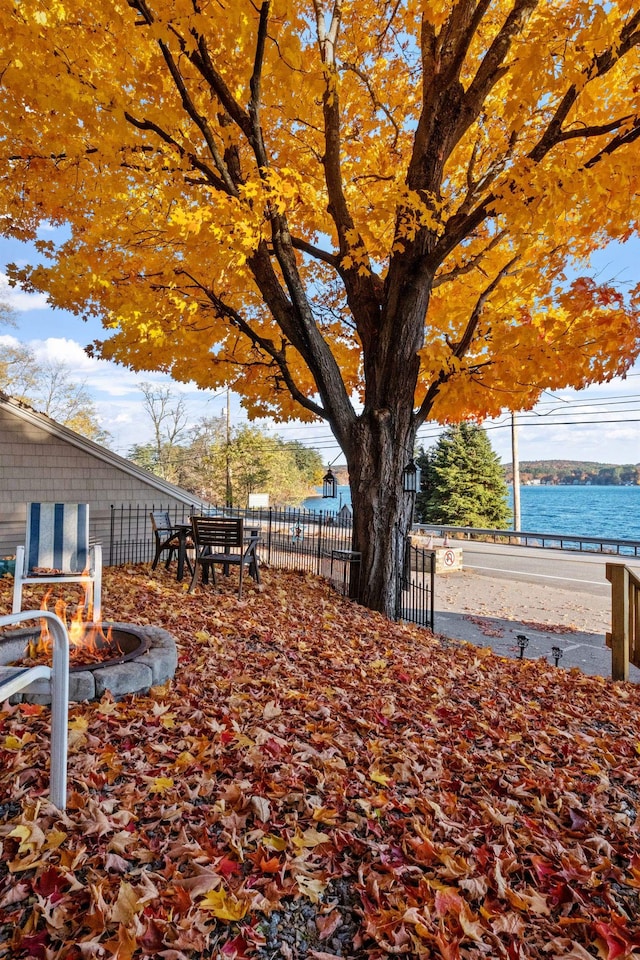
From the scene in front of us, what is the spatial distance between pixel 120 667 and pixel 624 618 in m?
5.00

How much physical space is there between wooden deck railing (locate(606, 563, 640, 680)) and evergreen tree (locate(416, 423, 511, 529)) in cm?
2749

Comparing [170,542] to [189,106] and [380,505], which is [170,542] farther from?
[189,106]

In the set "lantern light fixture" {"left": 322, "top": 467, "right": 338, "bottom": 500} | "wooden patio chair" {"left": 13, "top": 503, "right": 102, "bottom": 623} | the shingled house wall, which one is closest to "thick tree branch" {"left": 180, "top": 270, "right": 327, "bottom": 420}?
"lantern light fixture" {"left": 322, "top": 467, "right": 338, "bottom": 500}

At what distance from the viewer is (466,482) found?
32.9 meters

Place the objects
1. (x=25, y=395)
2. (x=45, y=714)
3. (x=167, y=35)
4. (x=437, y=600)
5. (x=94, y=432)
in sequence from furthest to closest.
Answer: (x=94, y=432) → (x=25, y=395) → (x=437, y=600) → (x=167, y=35) → (x=45, y=714)

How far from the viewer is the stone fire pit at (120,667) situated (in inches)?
113

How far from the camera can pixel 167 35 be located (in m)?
4.41

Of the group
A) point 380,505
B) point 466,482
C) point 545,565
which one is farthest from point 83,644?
point 466,482

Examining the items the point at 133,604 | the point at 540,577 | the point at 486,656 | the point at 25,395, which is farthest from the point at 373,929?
the point at 25,395

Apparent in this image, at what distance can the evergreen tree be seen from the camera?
108 ft

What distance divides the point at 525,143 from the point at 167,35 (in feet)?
14.4

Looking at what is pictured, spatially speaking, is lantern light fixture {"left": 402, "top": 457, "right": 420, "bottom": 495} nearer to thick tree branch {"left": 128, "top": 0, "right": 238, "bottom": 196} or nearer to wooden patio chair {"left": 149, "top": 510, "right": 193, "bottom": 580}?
wooden patio chair {"left": 149, "top": 510, "right": 193, "bottom": 580}

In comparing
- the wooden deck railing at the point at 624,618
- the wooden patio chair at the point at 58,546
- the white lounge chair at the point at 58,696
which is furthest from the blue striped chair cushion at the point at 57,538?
the wooden deck railing at the point at 624,618

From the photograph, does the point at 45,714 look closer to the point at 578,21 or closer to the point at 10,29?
the point at 10,29
